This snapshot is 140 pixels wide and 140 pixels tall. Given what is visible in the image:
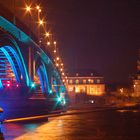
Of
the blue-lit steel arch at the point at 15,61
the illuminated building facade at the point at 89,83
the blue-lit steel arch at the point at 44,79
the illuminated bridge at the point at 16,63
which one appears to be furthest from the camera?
the illuminated building facade at the point at 89,83

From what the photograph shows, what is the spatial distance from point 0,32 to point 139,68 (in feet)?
420

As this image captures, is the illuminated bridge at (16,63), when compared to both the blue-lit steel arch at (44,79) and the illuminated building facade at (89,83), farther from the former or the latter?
the illuminated building facade at (89,83)

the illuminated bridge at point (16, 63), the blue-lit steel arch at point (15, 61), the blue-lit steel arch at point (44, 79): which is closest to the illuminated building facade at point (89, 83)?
the blue-lit steel arch at point (44, 79)

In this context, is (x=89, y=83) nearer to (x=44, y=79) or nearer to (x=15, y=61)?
(x=44, y=79)

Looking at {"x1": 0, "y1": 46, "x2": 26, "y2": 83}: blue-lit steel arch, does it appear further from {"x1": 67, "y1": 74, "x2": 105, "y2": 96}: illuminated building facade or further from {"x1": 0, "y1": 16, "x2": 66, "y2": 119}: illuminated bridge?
{"x1": 67, "y1": 74, "x2": 105, "y2": 96}: illuminated building facade

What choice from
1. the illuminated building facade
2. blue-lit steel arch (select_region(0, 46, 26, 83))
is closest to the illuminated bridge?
blue-lit steel arch (select_region(0, 46, 26, 83))

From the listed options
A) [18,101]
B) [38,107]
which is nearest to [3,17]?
[18,101]

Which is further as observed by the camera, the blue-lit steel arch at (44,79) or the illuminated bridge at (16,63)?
the blue-lit steel arch at (44,79)

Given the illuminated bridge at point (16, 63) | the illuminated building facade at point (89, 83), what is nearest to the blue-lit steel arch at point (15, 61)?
the illuminated bridge at point (16, 63)

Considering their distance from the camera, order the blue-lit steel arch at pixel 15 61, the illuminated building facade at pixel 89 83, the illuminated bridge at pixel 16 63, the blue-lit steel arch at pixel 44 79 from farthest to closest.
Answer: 1. the illuminated building facade at pixel 89 83
2. the blue-lit steel arch at pixel 44 79
3. the blue-lit steel arch at pixel 15 61
4. the illuminated bridge at pixel 16 63

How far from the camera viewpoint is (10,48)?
40.1m

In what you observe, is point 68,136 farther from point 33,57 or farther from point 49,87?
point 49,87

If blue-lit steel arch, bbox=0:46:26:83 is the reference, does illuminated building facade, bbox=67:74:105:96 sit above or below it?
above

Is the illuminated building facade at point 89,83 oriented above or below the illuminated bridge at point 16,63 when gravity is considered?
above
